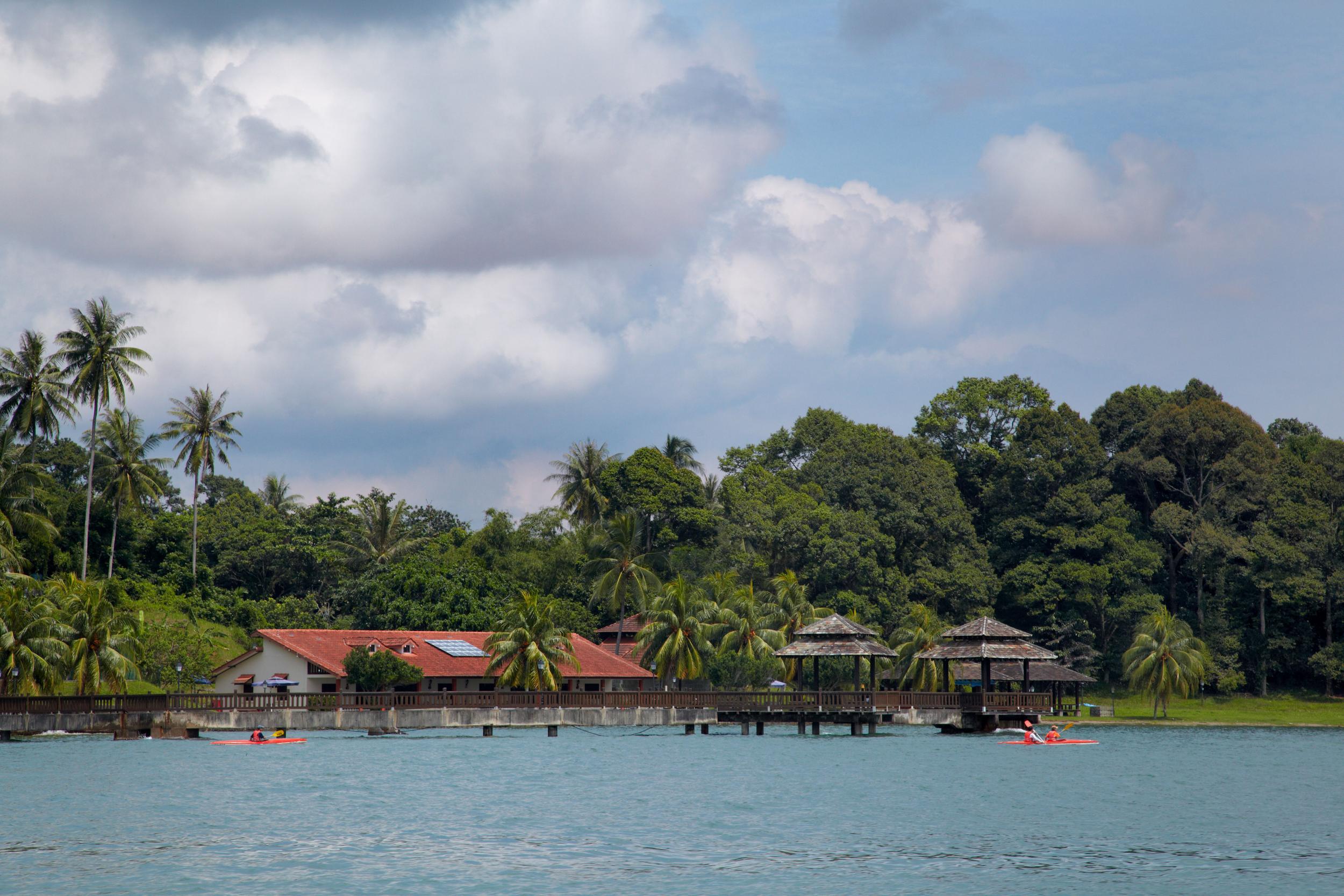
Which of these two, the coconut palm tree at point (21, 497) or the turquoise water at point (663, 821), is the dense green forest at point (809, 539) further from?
the turquoise water at point (663, 821)

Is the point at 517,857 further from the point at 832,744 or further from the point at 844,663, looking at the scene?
the point at 844,663

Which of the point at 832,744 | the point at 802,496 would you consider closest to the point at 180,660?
the point at 832,744

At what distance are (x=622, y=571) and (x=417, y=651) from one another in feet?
61.0

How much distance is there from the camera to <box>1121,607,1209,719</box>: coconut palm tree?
267 ft

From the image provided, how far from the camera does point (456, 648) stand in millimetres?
75625

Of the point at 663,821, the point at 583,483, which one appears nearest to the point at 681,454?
the point at 583,483

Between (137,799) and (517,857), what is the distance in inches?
548

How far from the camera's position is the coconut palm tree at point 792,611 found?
3162 inches

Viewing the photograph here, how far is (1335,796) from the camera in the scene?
40.2m

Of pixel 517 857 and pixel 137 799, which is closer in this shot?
pixel 517 857

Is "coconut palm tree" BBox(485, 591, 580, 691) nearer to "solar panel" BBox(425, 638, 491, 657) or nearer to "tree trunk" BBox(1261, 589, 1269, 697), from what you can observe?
"solar panel" BBox(425, 638, 491, 657)

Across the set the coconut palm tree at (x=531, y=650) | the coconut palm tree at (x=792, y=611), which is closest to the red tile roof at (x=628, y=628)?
the coconut palm tree at (x=792, y=611)

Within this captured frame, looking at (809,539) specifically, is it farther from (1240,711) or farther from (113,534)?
(113,534)

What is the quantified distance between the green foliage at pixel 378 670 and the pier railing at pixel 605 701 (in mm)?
3941
